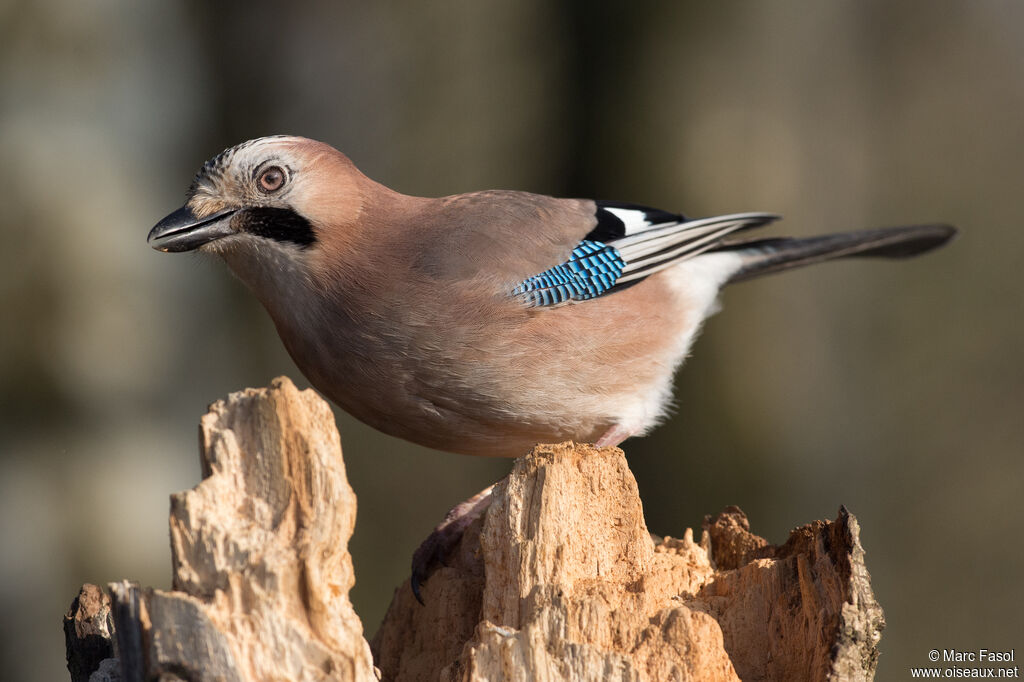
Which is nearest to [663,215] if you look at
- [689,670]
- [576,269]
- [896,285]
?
[576,269]

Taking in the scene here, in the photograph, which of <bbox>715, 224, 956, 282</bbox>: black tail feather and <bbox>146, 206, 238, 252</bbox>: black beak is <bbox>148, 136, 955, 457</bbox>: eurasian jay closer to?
<bbox>146, 206, 238, 252</bbox>: black beak

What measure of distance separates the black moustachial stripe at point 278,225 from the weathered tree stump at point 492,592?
1431mm

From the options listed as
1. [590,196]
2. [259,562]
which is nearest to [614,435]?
[259,562]

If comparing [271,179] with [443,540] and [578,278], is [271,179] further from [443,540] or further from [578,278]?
[443,540]

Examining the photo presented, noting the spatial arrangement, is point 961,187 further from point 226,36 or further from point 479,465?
point 226,36

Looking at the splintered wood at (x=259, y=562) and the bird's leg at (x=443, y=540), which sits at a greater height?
the bird's leg at (x=443, y=540)

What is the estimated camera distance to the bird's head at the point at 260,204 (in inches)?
149

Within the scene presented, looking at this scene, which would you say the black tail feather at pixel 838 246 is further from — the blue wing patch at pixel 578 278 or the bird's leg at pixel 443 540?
the bird's leg at pixel 443 540

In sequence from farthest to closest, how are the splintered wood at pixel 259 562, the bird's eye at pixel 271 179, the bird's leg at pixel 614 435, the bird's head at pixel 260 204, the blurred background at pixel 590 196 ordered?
the blurred background at pixel 590 196 → the bird's leg at pixel 614 435 → the bird's eye at pixel 271 179 → the bird's head at pixel 260 204 → the splintered wood at pixel 259 562

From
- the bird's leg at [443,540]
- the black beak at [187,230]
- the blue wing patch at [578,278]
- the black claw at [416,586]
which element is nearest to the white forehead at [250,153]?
the black beak at [187,230]

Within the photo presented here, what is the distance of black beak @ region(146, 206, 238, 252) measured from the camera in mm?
3725

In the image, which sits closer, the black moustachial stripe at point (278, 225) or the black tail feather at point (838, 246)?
the black moustachial stripe at point (278, 225)

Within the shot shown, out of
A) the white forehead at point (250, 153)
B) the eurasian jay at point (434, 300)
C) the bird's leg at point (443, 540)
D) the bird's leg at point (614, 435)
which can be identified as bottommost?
the bird's leg at point (443, 540)

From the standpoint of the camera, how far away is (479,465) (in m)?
9.01
